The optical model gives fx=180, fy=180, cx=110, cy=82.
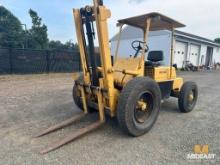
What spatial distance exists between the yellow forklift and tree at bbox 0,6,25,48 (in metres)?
30.5

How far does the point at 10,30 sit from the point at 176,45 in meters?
28.2

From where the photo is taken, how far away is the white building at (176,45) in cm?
1930

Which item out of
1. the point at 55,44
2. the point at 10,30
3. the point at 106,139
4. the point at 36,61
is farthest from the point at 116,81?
the point at 55,44

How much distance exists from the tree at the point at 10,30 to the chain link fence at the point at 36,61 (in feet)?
67.5

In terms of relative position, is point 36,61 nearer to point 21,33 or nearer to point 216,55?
point 21,33

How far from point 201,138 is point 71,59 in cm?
1201

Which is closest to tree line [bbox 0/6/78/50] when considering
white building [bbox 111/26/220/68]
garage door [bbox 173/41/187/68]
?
white building [bbox 111/26/220/68]

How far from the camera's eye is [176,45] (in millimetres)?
20688

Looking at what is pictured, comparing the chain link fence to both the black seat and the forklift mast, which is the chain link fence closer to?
the forklift mast

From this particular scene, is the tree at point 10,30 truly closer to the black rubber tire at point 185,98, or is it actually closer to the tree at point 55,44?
the tree at point 55,44

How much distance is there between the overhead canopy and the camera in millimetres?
3758

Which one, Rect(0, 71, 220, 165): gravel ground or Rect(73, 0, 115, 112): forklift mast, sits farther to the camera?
Rect(73, 0, 115, 112): forklift mast

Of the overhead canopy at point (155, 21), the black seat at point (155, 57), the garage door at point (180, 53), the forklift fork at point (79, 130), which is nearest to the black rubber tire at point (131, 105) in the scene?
the forklift fork at point (79, 130)

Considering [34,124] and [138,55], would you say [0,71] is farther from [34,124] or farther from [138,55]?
[138,55]
